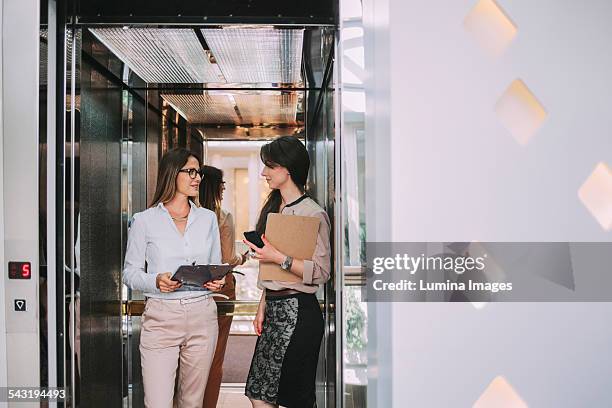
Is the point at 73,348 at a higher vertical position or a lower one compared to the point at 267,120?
lower

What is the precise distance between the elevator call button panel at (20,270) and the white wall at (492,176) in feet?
4.10

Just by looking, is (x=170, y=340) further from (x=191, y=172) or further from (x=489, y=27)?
(x=489, y=27)

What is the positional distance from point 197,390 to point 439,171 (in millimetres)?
1539

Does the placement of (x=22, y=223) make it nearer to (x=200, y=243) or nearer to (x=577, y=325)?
(x=200, y=243)

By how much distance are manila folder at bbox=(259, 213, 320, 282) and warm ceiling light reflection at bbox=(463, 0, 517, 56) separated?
3.19ft

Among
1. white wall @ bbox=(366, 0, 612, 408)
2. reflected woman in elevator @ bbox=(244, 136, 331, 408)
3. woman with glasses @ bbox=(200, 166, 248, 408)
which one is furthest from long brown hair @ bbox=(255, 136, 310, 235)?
woman with glasses @ bbox=(200, 166, 248, 408)

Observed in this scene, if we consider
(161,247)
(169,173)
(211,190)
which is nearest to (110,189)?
(211,190)

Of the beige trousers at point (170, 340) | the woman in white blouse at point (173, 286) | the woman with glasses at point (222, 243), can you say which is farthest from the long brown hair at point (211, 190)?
the beige trousers at point (170, 340)

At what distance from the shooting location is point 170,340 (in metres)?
2.62

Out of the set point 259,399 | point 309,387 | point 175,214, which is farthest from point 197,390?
point 175,214

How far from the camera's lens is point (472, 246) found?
1.88 meters

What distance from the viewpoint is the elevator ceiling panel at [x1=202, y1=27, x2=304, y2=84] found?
2822 mm

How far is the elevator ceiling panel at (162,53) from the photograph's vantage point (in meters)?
2.83

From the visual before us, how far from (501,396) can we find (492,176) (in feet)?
2.17
